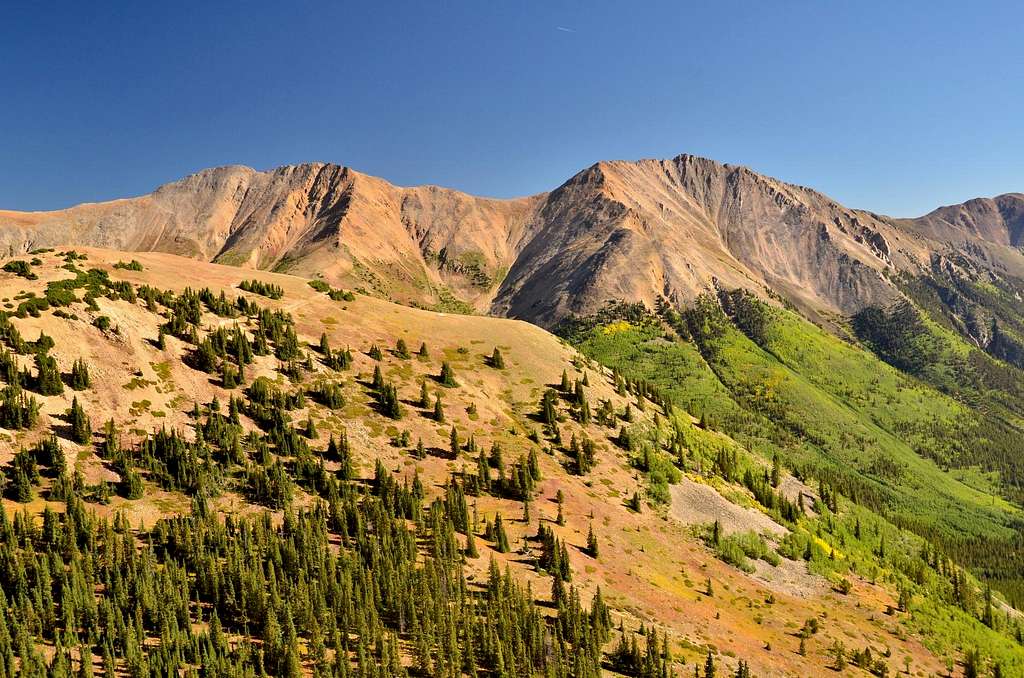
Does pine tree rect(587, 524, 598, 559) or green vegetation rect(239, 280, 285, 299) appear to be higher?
green vegetation rect(239, 280, 285, 299)

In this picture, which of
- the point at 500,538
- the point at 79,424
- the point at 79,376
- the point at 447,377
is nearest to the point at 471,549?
the point at 500,538

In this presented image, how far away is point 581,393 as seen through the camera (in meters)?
125

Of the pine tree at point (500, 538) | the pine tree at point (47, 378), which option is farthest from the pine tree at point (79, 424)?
the pine tree at point (500, 538)

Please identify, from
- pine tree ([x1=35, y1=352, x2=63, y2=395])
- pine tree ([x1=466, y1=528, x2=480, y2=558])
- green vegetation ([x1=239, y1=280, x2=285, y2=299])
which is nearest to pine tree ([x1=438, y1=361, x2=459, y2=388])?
green vegetation ([x1=239, y1=280, x2=285, y2=299])

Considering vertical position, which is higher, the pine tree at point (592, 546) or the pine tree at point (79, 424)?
the pine tree at point (79, 424)

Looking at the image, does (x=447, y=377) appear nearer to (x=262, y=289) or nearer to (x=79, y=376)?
(x=262, y=289)

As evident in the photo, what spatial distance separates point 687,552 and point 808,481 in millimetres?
73621

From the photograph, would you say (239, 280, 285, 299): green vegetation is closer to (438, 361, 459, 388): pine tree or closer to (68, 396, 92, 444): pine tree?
(438, 361, 459, 388): pine tree

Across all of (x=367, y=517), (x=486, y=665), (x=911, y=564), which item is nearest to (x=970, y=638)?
(x=911, y=564)

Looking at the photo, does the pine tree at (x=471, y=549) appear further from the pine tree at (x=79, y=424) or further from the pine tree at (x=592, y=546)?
the pine tree at (x=79, y=424)

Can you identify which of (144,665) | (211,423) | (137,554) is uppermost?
(211,423)

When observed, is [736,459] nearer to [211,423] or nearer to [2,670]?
[211,423]

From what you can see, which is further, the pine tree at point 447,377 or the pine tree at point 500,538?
the pine tree at point 447,377

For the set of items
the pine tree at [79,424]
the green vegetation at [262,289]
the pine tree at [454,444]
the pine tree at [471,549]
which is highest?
the green vegetation at [262,289]
